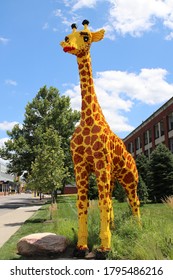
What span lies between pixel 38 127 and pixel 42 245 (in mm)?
28066

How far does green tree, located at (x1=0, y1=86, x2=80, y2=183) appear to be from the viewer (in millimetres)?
35688

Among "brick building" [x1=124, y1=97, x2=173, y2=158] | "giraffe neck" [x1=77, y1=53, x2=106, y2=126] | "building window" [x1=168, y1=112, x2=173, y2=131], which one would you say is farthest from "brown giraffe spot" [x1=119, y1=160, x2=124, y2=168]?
"building window" [x1=168, y1=112, x2=173, y2=131]

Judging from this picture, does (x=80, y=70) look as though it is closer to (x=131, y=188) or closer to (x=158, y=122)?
(x=131, y=188)

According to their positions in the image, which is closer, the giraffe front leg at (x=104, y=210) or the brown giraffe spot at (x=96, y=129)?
the giraffe front leg at (x=104, y=210)

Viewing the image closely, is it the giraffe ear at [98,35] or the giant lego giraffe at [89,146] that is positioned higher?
the giraffe ear at [98,35]

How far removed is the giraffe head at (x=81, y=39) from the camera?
28.7ft

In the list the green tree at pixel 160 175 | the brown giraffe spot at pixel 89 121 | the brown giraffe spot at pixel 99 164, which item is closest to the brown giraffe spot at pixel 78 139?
the brown giraffe spot at pixel 89 121

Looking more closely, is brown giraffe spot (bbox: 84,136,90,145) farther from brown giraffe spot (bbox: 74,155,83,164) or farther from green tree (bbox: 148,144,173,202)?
green tree (bbox: 148,144,173,202)

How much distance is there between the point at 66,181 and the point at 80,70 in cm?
3129

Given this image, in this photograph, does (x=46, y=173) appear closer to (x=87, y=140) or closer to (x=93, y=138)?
(x=87, y=140)

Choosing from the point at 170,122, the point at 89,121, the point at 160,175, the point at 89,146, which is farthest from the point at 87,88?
the point at 170,122

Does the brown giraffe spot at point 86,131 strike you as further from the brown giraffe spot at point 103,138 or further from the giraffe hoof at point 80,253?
the giraffe hoof at point 80,253

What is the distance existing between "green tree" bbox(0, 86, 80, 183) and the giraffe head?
26.5 m

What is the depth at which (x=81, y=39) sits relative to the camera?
29.2 feet
